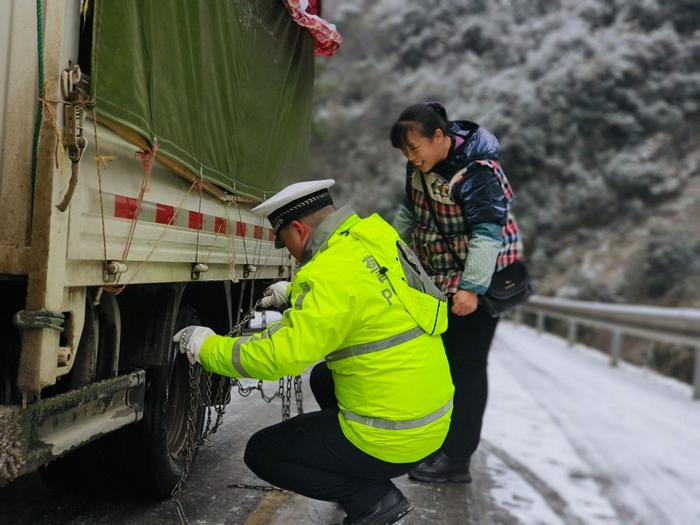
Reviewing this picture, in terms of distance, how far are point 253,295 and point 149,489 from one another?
1.70m

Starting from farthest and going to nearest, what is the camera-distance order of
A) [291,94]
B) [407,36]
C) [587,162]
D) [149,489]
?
[407,36]
[587,162]
[291,94]
[149,489]

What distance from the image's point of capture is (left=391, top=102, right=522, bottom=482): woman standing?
3682mm

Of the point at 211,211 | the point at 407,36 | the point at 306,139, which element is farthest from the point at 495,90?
the point at 211,211

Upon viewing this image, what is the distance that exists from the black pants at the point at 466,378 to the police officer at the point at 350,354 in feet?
4.06

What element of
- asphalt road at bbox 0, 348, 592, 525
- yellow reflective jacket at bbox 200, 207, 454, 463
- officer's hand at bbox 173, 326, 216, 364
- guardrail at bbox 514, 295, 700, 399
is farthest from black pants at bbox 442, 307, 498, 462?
guardrail at bbox 514, 295, 700, 399

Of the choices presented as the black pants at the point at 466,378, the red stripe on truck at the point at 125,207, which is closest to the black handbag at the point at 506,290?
the black pants at the point at 466,378

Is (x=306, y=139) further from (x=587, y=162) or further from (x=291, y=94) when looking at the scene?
(x=587, y=162)

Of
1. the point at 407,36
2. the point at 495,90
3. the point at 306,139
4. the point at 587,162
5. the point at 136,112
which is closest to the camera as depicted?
the point at 136,112

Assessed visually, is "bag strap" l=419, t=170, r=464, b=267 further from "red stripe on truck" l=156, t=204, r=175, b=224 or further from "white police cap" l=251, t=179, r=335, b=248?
"red stripe on truck" l=156, t=204, r=175, b=224

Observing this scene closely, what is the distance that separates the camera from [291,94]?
15.3 feet

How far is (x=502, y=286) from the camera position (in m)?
3.95

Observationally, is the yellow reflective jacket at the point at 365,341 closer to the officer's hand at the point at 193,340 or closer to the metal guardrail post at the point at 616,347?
the officer's hand at the point at 193,340

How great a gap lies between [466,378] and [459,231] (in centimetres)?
94

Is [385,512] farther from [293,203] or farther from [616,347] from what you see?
[616,347]
